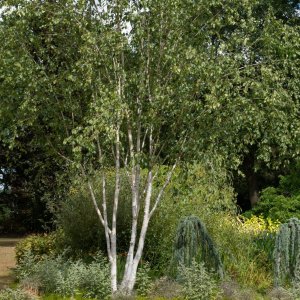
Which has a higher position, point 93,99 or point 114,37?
point 114,37

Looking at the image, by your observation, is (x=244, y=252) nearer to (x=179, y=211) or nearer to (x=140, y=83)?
(x=179, y=211)

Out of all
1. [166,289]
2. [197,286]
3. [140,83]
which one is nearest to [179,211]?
[166,289]

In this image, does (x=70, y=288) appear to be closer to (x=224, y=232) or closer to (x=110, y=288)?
(x=110, y=288)

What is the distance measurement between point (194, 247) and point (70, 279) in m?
2.07

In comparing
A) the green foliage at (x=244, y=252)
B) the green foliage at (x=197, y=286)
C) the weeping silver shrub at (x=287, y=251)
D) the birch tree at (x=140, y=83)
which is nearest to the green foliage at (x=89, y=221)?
the green foliage at (x=244, y=252)

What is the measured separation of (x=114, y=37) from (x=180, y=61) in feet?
3.36

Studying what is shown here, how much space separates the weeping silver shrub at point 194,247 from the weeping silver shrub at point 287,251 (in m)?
0.94

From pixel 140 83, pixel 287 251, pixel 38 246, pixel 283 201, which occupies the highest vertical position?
pixel 140 83

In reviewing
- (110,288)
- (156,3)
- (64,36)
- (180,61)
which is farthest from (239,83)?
(110,288)

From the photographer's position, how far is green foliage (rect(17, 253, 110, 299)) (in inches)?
359

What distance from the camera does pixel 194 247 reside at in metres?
10.0

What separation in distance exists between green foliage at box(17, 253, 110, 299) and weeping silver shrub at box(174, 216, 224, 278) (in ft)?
3.96

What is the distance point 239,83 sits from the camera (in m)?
9.78

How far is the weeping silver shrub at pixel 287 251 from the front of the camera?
9.74 metres
